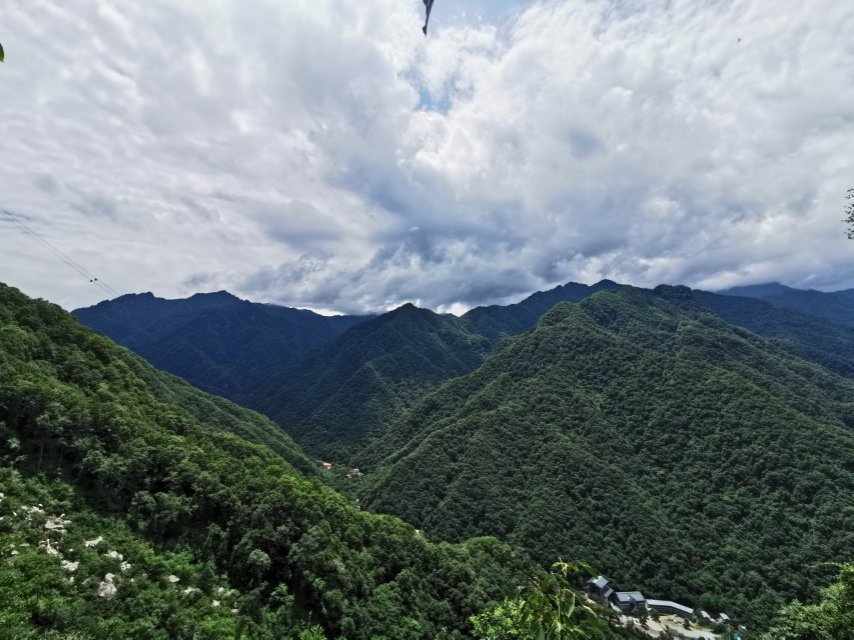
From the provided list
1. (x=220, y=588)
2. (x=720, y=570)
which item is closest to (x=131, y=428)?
(x=220, y=588)

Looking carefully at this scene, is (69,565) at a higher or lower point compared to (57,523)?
lower

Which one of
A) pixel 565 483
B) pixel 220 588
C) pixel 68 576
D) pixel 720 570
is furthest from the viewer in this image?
pixel 565 483

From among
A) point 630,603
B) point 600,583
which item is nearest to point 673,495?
point 630,603

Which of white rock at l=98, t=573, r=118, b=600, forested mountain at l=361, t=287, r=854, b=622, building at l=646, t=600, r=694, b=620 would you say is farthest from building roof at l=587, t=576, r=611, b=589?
white rock at l=98, t=573, r=118, b=600

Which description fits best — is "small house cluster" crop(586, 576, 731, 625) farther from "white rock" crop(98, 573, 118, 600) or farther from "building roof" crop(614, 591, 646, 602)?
"white rock" crop(98, 573, 118, 600)

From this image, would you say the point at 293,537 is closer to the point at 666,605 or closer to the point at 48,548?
the point at 48,548

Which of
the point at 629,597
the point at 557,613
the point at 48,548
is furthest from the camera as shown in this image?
the point at 629,597

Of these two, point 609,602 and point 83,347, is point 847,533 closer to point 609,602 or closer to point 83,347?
point 609,602
